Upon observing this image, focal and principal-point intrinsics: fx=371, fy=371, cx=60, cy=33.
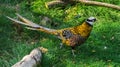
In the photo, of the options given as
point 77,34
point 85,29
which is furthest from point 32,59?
point 85,29

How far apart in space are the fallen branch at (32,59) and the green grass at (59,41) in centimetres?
A: 13

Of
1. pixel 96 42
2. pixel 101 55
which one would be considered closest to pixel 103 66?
pixel 101 55

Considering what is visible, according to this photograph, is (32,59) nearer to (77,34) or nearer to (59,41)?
(77,34)

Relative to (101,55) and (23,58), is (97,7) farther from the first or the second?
(23,58)

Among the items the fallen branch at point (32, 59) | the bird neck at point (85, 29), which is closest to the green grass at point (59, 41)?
the fallen branch at point (32, 59)

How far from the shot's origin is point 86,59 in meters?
5.34

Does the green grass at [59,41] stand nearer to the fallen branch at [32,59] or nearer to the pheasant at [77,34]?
the fallen branch at [32,59]

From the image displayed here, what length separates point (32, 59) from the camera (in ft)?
16.0

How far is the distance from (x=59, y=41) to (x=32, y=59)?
0.92 meters

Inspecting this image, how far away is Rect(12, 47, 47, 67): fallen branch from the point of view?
15.3 ft

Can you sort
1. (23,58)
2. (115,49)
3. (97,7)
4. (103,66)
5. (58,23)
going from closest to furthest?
(23,58)
(103,66)
(115,49)
(58,23)
(97,7)

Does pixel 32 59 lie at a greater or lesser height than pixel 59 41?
greater

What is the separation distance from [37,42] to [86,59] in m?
0.84

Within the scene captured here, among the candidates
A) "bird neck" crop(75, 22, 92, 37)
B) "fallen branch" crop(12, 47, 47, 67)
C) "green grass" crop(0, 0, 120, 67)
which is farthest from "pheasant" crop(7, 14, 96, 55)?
"fallen branch" crop(12, 47, 47, 67)
